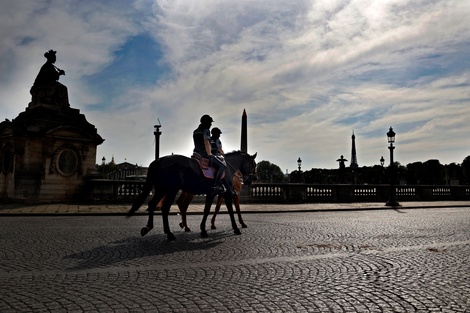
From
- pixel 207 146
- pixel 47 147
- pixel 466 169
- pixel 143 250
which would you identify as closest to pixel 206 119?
pixel 207 146

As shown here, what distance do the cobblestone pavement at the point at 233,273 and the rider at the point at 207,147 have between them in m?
1.38

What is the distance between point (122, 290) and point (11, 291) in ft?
4.42

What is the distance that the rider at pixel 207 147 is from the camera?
11383mm

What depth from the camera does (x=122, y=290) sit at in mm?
5488

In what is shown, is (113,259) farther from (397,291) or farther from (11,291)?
(397,291)

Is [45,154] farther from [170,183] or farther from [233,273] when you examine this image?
[233,273]

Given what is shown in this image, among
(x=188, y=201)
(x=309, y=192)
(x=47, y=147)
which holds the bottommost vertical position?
(x=188, y=201)

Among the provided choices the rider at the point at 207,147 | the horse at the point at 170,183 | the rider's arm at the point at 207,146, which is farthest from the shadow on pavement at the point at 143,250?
the rider's arm at the point at 207,146

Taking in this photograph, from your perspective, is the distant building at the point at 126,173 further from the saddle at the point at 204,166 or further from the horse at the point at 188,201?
the saddle at the point at 204,166

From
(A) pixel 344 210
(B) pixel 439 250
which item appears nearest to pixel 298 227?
(B) pixel 439 250

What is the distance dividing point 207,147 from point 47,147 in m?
15.3

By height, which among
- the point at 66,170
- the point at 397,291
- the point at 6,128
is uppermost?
the point at 6,128

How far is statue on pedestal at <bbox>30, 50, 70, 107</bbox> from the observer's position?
24906 mm

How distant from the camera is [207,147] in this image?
11375mm
